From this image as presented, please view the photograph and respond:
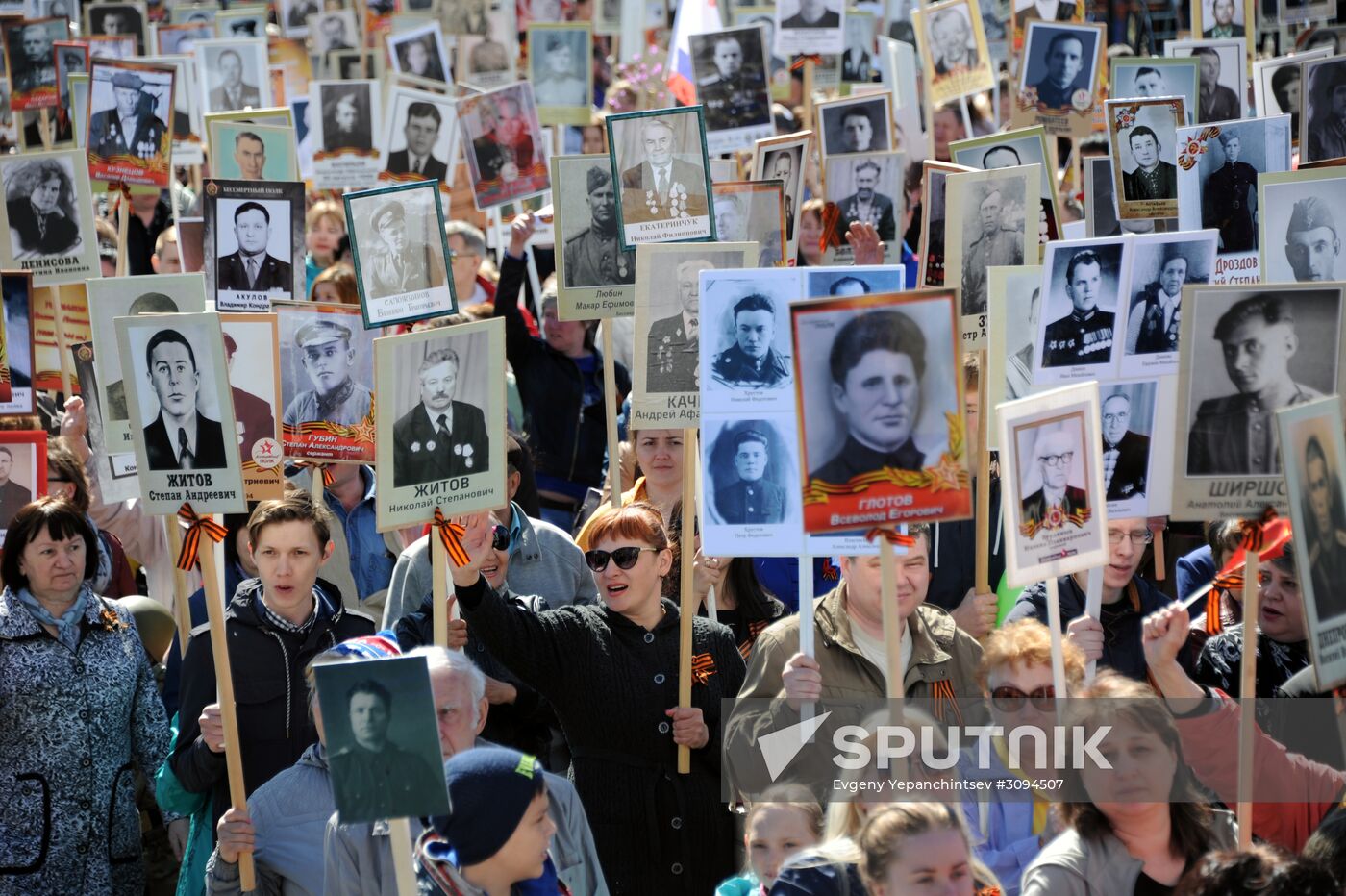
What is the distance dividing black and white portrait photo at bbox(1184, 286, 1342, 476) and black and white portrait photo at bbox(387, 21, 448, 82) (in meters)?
9.60

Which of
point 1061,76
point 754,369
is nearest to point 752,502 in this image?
point 754,369

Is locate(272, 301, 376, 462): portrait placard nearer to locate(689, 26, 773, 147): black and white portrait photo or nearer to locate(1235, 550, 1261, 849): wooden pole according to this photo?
locate(1235, 550, 1261, 849): wooden pole

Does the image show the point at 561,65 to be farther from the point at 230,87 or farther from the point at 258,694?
the point at 258,694

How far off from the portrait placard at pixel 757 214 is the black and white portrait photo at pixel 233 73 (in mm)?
6038

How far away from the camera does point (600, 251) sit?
6.84 m

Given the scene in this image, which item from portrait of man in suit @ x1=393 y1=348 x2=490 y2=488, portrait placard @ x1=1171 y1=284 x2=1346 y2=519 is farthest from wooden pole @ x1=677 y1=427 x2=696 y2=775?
portrait placard @ x1=1171 y1=284 x2=1346 y2=519

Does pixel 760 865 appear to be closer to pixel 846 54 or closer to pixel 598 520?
pixel 598 520

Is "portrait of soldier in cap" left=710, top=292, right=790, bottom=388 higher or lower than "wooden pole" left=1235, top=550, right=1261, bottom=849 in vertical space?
higher

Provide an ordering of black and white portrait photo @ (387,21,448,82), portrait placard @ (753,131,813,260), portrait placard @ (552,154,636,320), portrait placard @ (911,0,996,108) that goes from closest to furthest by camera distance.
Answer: portrait placard @ (552,154,636,320)
portrait placard @ (753,131,813,260)
portrait placard @ (911,0,996,108)
black and white portrait photo @ (387,21,448,82)

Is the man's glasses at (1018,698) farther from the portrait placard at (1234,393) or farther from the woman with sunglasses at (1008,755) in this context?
the portrait placard at (1234,393)

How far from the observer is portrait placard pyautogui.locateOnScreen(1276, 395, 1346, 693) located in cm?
399

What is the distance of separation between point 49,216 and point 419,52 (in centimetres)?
573

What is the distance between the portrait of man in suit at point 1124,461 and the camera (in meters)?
5.17

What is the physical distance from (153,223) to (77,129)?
178 centimetres
